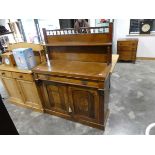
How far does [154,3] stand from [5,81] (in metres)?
2.50

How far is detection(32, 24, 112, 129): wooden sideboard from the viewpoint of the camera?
165 centimetres

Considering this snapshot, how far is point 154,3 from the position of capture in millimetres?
507

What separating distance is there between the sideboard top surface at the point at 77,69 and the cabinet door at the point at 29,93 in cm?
38

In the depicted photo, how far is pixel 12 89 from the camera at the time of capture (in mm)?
2408

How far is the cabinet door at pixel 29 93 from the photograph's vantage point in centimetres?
213

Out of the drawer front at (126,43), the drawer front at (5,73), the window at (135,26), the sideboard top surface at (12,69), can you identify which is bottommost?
the drawer front at (126,43)

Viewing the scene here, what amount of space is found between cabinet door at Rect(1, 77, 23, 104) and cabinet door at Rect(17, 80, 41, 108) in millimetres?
114

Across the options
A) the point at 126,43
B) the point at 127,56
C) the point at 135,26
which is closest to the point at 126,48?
the point at 126,43

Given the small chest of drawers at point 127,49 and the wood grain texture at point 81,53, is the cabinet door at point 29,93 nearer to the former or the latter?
the wood grain texture at point 81,53

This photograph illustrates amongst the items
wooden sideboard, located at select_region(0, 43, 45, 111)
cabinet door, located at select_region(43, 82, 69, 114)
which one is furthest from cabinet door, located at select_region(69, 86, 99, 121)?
wooden sideboard, located at select_region(0, 43, 45, 111)

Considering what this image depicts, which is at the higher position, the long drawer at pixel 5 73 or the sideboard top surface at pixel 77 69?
the sideboard top surface at pixel 77 69

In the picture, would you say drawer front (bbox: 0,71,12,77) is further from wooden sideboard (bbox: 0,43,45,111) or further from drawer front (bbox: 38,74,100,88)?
drawer front (bbox: 38,74,100,88)

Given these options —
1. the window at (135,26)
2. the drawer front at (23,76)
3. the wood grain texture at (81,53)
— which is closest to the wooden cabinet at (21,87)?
the drawer front at (23,76)

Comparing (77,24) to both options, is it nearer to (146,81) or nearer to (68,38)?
(68,38)
